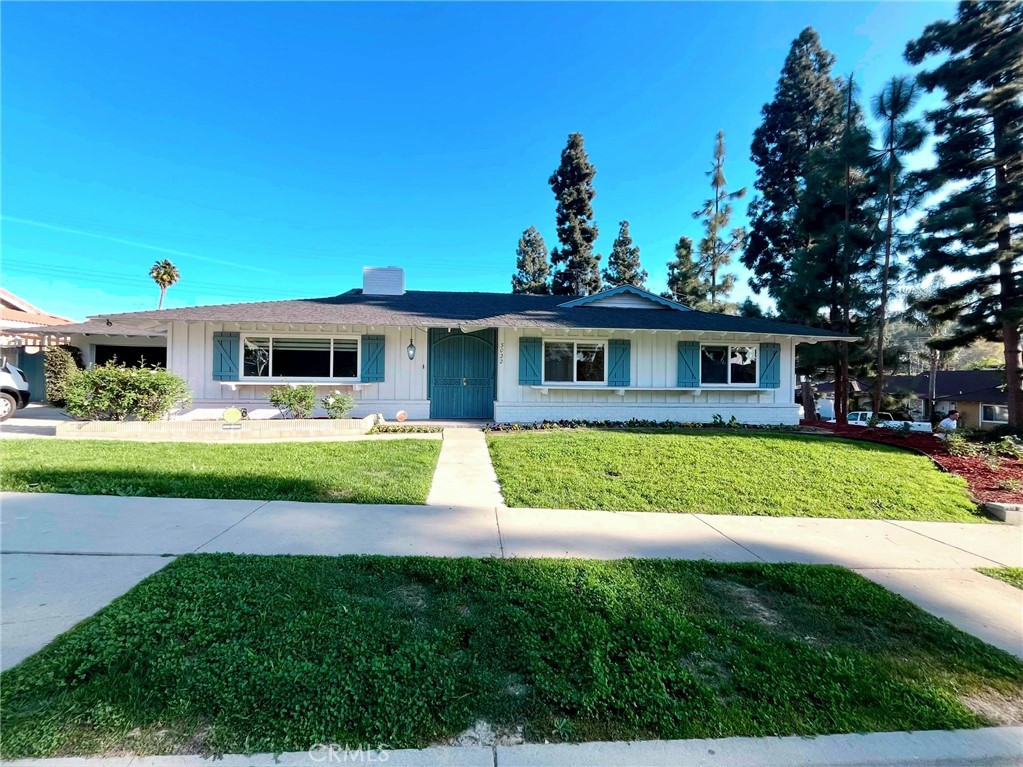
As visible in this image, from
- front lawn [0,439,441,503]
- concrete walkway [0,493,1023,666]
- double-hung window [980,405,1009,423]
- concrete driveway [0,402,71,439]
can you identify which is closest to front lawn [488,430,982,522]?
concrete walkway [0,493,1023,666]

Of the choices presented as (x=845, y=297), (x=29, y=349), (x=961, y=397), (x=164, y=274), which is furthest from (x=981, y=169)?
(x=164, y=274)

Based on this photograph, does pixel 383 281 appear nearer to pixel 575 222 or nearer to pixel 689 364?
pixel 689 364

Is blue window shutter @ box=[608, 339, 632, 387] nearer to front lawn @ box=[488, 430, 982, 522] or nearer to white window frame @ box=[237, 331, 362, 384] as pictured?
front lawn @ box=[488, 430, 982, 522]

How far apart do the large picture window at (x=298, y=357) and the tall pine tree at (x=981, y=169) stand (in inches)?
606

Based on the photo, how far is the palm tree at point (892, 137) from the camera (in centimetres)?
1162

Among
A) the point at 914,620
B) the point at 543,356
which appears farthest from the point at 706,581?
the point at 543,356

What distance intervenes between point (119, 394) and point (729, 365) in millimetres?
14391

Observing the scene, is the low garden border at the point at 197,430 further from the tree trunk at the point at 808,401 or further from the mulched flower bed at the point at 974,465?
the tree trunk at the point at 808,401

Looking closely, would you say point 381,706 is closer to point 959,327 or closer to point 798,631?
point 798,631

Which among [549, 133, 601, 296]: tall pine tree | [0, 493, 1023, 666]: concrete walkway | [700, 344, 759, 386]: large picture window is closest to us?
[0, 493, 1023, 666]: concrete walkway

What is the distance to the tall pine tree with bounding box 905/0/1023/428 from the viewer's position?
34.3 feet

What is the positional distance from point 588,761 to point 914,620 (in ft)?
8.67

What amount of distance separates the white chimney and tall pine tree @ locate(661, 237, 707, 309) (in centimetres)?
1391

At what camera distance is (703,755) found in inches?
69.6
